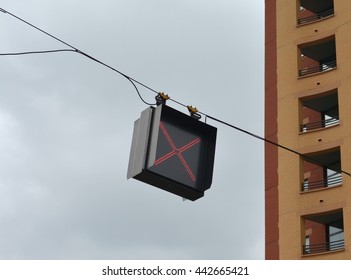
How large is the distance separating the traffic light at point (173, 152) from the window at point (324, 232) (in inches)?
888

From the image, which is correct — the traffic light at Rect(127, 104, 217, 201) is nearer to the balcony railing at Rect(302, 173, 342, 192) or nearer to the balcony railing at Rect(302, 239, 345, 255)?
the balcony railing at Rect(302, 239, 345, 255)

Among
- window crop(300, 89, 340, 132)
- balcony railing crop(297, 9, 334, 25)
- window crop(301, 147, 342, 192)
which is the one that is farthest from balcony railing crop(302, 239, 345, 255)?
balcony railing crop(297, 9, 334, 25)

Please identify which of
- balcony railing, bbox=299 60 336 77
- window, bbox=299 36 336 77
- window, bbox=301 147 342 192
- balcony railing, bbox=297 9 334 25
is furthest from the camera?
balcony railing, bbox=297 9 334 25

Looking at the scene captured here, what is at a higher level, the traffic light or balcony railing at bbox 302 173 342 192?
balcony railing at bbox 302 173 342 192

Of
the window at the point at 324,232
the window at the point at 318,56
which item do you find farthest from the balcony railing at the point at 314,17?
the window at the point at 324,232

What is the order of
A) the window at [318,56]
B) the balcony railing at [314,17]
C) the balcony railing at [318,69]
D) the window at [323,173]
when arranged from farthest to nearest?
the balcony railing at [314,17]
the balcony railing at [318,69]
the window at [318,56]
the window at [323,173]

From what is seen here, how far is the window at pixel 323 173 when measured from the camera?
106ft

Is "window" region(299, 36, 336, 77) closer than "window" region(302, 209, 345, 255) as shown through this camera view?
No

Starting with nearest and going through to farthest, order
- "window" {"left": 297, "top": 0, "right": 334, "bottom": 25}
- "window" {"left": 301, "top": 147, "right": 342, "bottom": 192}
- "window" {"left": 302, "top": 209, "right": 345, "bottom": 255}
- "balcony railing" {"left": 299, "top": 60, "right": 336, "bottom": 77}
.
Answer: "window" {"left": 302, "top": 209, "right": 345, "bottom": 255} → "window" {"left": 301, "top": 147, "right": 342, "bottom": 192} → "balcony railing" {"left": 299, "top": 60, "right": 336, "bottom": 77} → "window" {"left": 297, "top": 0, "right": 334, "bottom": 25}

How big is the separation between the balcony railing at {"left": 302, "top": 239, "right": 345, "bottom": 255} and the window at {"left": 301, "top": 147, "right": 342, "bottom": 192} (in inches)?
97.1

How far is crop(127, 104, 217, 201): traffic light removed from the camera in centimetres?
848

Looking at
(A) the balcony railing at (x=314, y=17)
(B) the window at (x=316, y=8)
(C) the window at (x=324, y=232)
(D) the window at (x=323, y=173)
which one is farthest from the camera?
(B) the window at (x=316, y=8)

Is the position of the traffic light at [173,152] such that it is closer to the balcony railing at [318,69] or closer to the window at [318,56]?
the window at [318,56]

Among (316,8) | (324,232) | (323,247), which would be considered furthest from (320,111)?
(323,247)
